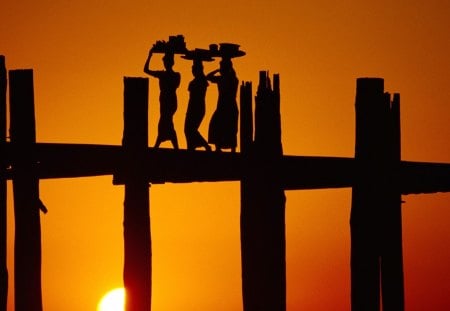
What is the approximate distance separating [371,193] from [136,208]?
2.21 m

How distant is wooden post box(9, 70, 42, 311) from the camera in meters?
12.3

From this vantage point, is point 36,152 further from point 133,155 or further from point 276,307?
point 276,307

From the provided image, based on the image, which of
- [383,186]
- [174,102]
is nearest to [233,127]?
[174,102]

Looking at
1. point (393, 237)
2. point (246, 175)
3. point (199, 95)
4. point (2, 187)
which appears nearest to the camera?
point (246, 175)

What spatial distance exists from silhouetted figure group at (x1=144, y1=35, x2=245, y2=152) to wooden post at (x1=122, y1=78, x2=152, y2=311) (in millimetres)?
953

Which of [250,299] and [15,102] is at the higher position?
[15,102]

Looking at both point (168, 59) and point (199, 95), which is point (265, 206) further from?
point (168, 59)

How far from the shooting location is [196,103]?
534 inches

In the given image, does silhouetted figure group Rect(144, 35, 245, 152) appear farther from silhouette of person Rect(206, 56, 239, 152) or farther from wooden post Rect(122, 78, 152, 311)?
wooden post Rect(122, 78, 152, 311)

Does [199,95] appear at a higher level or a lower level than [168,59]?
lower

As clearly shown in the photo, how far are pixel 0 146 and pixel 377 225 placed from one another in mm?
3639

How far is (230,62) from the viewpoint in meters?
13.5

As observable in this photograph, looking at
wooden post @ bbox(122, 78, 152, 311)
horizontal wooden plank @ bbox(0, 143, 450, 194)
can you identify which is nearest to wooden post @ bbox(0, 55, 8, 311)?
horizontal wooden plank @ bbox(0, 143, 450, 194)

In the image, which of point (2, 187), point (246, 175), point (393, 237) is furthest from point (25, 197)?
point (393, 237)
